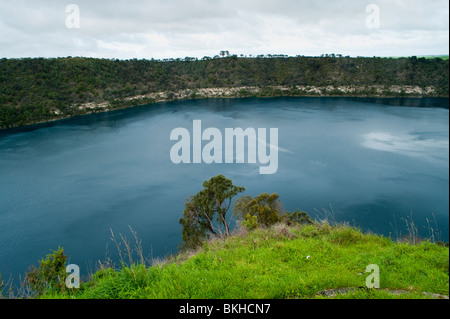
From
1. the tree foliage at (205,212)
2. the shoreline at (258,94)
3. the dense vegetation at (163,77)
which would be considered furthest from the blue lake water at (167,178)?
the shoreline at (258,94)

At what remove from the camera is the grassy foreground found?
322 cm

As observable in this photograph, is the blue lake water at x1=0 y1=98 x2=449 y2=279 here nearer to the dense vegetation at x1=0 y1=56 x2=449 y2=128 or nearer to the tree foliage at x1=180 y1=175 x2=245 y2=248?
the tree foliage at x1=180 y1=175 x2=245 y2=248

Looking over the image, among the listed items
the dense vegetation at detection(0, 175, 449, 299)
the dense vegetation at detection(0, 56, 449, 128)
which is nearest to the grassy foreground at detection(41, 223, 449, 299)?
the dense vegetation at detection(0, 175, 449, 299)

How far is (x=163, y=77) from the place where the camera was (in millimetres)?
72625

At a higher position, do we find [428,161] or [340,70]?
[340,70]

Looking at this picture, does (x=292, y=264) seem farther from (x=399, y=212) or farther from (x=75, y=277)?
(x=399, y=212)

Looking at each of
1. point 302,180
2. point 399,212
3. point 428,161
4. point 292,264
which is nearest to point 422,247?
point 292,264

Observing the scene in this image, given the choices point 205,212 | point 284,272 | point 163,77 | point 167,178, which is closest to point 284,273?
point 284,272

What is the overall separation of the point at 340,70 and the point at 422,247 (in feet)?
242

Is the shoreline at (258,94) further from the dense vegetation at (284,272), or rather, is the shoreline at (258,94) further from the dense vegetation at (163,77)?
the dense vegetation at (284,272)

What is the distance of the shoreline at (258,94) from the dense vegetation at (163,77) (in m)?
0.36

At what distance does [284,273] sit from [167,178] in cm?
2229

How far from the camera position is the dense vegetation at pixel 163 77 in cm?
4692

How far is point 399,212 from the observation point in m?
18.6
